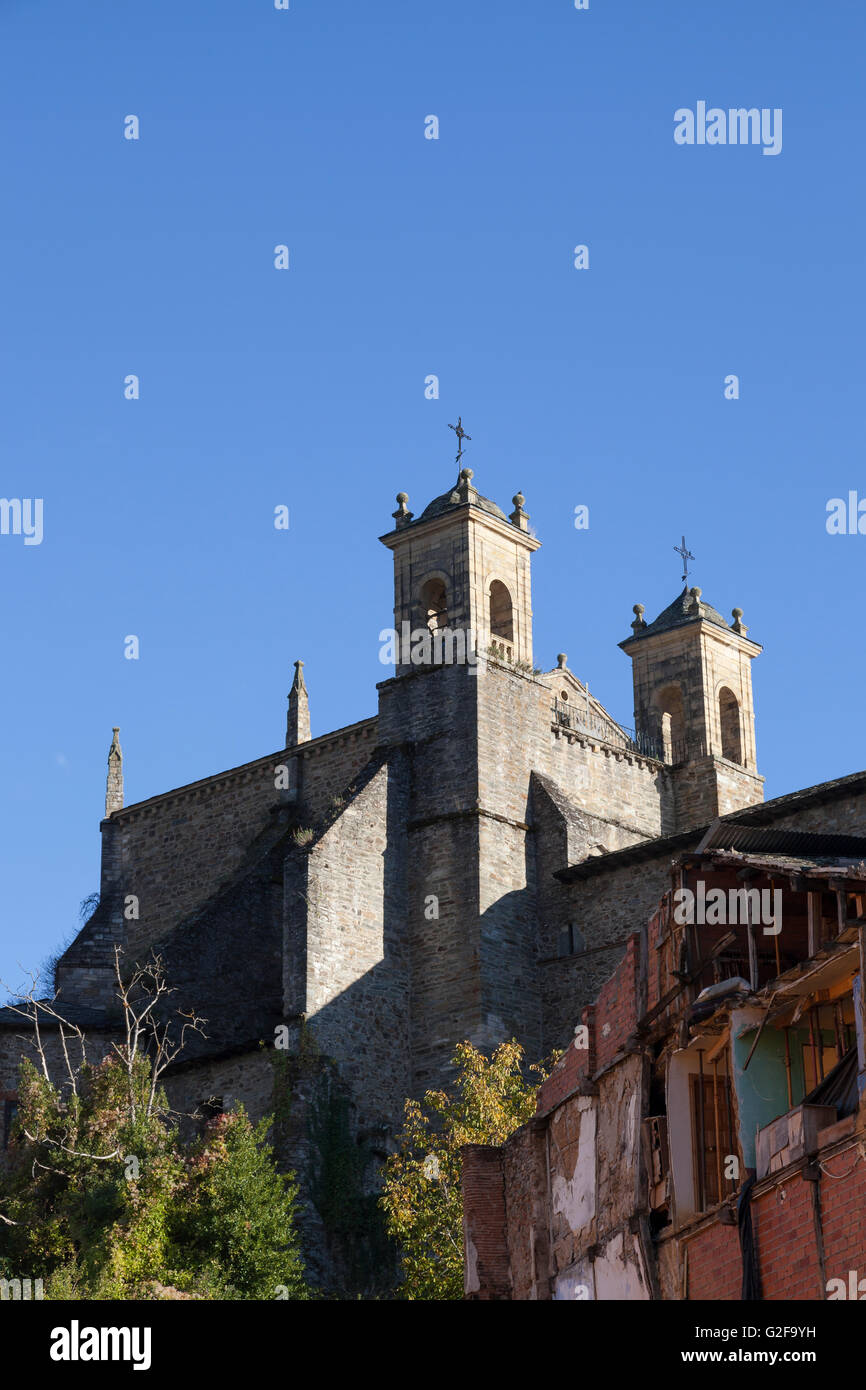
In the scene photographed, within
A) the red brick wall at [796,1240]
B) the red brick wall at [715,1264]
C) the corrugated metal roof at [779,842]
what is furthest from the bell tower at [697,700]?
the red brick wall at [796,1240]

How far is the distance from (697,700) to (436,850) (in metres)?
9.73

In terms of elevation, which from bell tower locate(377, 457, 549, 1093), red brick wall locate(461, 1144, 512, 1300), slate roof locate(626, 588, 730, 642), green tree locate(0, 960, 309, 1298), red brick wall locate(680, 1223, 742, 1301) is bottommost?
red brick wall locate(680, 1223, 742, 1301)

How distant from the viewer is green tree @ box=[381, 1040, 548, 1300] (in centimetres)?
2917

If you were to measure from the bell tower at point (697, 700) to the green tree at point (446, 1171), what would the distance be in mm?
13066

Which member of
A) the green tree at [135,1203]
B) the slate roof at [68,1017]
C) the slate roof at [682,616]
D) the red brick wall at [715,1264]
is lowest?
the red brick wall at [715,1264]

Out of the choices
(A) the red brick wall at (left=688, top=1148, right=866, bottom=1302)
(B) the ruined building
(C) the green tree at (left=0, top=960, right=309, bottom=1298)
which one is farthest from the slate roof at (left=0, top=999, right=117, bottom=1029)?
(A) the red brick wall at (left=688, top=1148, right=866, bottom=1302)

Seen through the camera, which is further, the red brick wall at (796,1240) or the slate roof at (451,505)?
the slate roof at (451,505)

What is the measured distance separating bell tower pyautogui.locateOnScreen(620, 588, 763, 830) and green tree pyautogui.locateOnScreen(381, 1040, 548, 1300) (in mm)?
13066

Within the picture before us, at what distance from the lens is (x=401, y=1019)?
38594 millimetres

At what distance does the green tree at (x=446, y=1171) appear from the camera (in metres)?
29.2

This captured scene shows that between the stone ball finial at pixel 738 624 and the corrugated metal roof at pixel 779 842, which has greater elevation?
the stone ball finial at pixel 738 624

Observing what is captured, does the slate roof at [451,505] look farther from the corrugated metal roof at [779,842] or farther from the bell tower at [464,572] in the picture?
the corrugated metal roof at [779,842]

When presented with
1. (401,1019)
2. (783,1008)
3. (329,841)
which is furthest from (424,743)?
(783,1008)

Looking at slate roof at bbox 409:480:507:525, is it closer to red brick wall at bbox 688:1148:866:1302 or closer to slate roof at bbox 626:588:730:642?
slate roof at bbox 626:588:730:642
